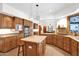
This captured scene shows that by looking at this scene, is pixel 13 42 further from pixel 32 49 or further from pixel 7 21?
pixel 32 49

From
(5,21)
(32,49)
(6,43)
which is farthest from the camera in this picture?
(5,21)

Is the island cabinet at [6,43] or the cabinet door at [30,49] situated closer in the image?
the cabinet door at [30,49]

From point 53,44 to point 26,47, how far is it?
391 cm

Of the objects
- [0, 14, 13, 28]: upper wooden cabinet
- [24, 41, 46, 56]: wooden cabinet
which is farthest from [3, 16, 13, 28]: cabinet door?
[24, 41, 46, 56]: wooden cabinet

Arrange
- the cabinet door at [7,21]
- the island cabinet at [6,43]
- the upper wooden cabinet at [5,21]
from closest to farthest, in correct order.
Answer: the island cabinet at [6,43] < the upper wooden cabinet at [5,21] < the cabinet door at [7,21]

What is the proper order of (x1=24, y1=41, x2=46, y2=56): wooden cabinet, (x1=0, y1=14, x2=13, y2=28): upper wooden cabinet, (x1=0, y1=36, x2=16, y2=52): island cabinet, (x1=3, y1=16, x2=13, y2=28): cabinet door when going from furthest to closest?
1. (x1=3, y1=16, x2=13, y2=28): cabinet door
2. (x1=0, y1=14, x2=13, y2=28): upper wooden cabinet
3. (x1=0, y1=36, x2=16, y2=52): island cabinet
4. (x1=24, y1=41, x2=46, y2=56): wooden cabinet

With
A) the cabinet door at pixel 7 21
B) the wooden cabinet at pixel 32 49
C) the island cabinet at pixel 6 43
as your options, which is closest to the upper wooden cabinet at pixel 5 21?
the cabinet door at pixel 7 21

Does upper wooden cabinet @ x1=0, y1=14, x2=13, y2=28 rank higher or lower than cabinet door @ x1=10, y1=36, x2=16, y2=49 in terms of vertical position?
higher

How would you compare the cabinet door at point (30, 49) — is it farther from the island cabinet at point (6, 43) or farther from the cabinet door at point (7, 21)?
the cabinet door at point (7, 21)

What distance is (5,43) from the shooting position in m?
4.66

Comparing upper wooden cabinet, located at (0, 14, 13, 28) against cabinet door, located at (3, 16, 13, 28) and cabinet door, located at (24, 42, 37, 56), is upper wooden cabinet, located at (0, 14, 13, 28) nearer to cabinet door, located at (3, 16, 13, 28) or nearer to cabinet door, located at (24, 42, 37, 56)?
cabinet door, located at (3, 16, 13, 28)

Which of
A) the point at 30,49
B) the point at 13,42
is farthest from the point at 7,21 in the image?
the point at 30,49

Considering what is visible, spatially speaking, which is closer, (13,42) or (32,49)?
(32,49)

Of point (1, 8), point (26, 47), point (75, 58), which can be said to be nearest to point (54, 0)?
point (75, 58)
